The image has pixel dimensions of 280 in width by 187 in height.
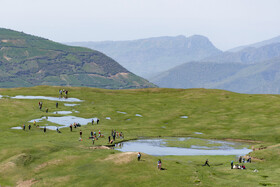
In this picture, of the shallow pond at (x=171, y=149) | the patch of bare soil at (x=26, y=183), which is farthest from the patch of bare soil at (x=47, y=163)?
the shallow pond at (x=171, y=149)

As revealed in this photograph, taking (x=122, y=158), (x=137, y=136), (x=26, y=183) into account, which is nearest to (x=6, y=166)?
(x=26, y=183)

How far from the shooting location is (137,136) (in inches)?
4343

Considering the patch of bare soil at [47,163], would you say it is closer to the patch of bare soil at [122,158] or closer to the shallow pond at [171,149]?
the patch of bare soil at [122,158]

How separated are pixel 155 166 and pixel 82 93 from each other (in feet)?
400

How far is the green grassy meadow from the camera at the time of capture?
6328 cm

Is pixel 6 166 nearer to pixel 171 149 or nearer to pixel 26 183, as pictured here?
pixel 26 183

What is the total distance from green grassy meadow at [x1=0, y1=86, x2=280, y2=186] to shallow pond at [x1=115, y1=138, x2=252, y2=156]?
537cm

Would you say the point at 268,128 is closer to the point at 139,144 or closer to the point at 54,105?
the point at 139,144

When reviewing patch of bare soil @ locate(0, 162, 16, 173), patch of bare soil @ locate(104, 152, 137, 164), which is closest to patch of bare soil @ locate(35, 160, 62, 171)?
patch of bare soil @ locate(0, 162, 16, 173)

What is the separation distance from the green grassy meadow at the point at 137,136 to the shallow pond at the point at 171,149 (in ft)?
17.6

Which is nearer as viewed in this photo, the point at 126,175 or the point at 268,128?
the point at 126,175

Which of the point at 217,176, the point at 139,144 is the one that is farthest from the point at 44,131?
the point at 217,176

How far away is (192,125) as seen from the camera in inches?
5108

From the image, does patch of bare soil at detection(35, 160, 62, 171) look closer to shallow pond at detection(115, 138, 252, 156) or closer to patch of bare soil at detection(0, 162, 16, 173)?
patch of bare soil at detection(0, 162, 16, 173)
